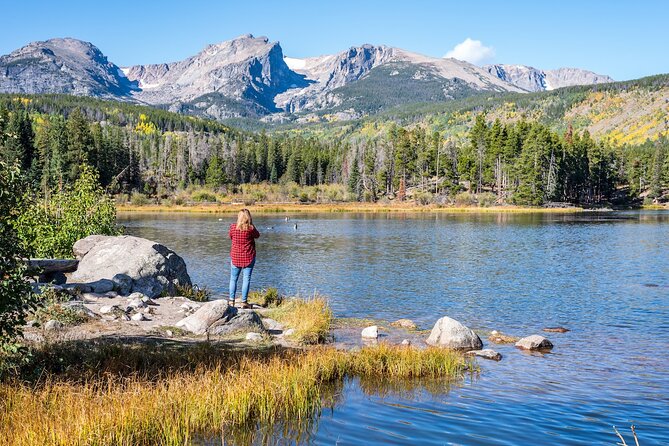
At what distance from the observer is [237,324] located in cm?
1594

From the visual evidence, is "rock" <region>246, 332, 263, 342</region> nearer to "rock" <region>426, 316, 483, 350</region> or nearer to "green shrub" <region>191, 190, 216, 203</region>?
"rock" <region>426, 316, 483, 350</region>

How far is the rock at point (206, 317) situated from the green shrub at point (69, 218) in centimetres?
1092

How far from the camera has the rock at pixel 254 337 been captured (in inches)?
599

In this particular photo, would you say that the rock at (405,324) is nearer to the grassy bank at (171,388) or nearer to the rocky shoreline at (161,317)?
the rocky shoreline at (161,317)

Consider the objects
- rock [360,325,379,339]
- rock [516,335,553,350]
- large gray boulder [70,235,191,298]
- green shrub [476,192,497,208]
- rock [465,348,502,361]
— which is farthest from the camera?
green shrub [476,192,497,208]

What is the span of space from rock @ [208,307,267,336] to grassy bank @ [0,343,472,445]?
88.7 inches

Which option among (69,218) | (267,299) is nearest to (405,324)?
(267,299)

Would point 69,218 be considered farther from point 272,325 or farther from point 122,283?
point 272,325

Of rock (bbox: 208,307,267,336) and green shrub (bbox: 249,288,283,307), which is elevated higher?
rock (bbox: 208,307,267,336)

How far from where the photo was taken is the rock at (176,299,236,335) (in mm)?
15516

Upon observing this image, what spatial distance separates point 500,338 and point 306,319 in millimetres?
6580

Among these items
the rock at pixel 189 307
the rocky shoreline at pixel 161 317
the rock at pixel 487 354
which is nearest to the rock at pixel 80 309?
the rocky shoreline at pixel 161 317

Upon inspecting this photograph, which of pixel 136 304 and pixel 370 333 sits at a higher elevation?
pixel 136 304

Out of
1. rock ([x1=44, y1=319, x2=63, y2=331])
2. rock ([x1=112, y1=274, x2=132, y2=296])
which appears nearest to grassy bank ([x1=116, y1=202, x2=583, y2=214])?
rock ([x1=112, y1=274, x2=132, y2=296])
